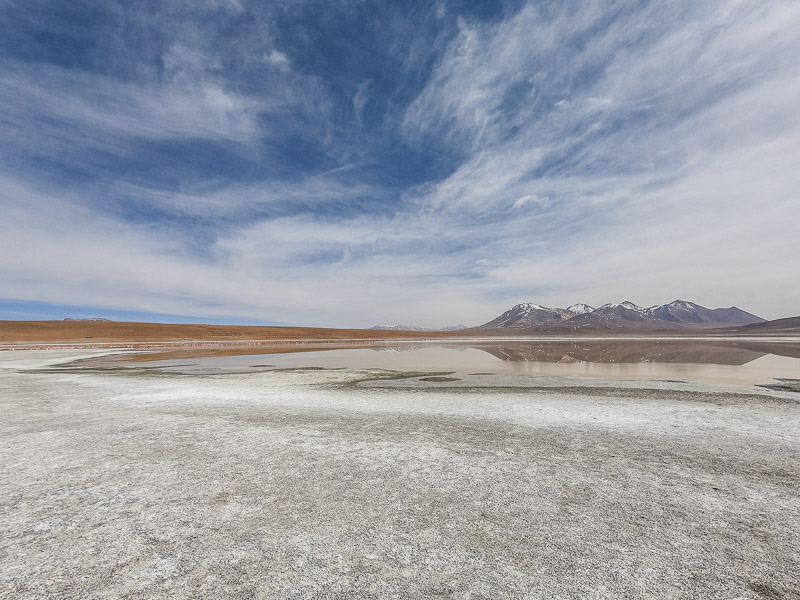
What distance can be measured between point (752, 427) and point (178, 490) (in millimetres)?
10852

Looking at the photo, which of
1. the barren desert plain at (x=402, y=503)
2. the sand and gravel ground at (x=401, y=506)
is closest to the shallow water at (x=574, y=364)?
the barren desert plain at (x=402, y=503)

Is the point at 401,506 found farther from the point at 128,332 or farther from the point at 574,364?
the point at 128,332

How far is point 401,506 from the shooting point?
4379 millimetres

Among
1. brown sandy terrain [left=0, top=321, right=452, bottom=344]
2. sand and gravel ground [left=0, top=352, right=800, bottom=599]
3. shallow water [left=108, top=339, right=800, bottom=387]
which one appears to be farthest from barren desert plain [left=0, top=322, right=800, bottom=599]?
brown sandy terrain [left=0, top=321, right=452, bottom=344]

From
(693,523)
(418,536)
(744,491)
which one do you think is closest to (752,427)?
(744,491)

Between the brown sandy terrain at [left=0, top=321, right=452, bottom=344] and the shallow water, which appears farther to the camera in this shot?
the brown sandy terrain at [left=0, top=321, right=452, bottom=344]

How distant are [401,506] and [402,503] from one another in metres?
0.08

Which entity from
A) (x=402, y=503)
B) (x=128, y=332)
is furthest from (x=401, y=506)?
(x=128, y=332)

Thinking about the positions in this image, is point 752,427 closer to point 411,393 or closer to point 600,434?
point 600,434

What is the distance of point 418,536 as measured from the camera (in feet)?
12.3

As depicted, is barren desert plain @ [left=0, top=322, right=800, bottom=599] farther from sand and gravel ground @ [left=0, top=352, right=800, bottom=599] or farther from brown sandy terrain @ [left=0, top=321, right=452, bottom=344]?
brown sandy terrain @ [left=0, top=321, right=452, bottom=344]

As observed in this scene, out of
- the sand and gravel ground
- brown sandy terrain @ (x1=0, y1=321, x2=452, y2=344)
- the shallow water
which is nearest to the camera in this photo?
the sand and gravel ground

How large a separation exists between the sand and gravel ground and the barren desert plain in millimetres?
24

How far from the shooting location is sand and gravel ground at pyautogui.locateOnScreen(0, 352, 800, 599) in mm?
3107
